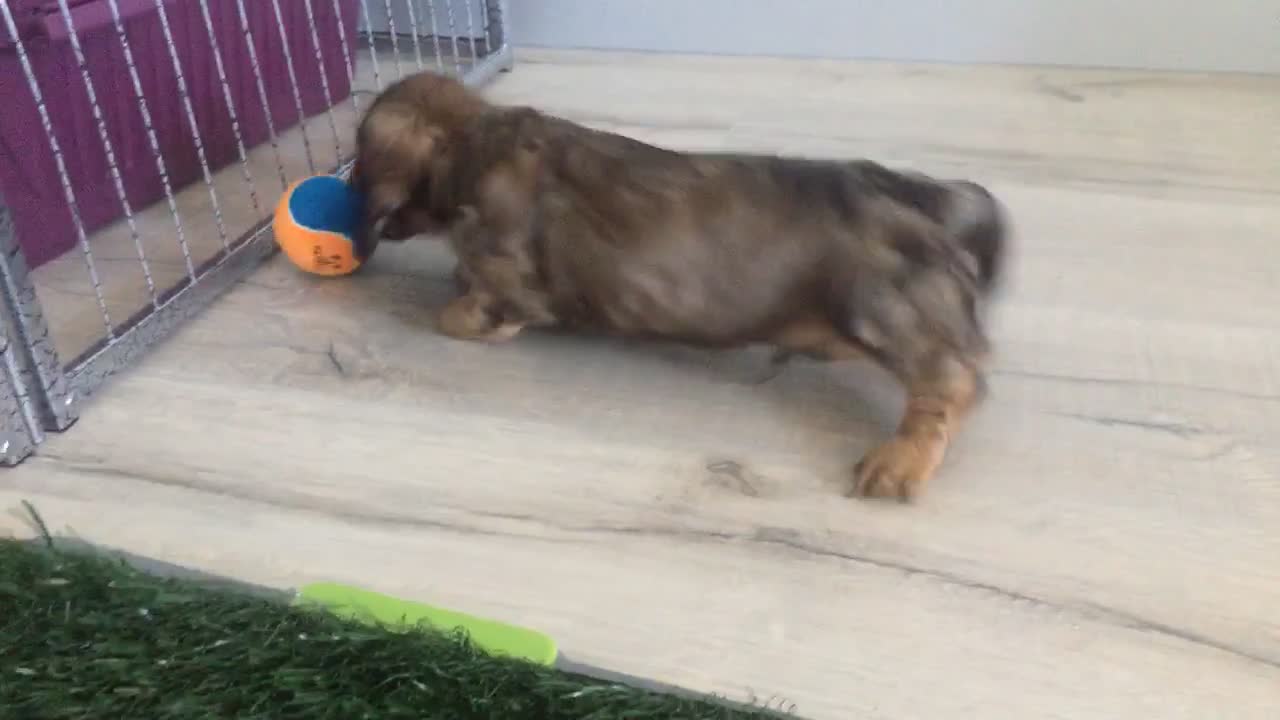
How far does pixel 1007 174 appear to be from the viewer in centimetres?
141

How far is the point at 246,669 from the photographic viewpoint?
713 mm

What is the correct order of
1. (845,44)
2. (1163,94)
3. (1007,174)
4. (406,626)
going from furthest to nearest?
(845,44) < (1163,94) < (1007,174) < (406,626)

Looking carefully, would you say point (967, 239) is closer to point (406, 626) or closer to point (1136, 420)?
point (1136, 420)

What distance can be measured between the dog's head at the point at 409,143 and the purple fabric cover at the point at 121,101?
322mm

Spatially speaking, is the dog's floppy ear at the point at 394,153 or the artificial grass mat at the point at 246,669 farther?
the dog's floppy ear at the point at 394,153

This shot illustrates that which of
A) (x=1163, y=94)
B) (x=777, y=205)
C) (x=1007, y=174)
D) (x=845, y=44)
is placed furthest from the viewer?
(x=845, y=44)

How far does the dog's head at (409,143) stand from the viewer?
1.08m

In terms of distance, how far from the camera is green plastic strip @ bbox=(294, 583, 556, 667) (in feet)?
2.41

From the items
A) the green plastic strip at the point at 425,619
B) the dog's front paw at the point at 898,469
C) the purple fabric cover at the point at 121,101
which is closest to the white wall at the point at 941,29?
the purple fabric cover at the point at 121,101

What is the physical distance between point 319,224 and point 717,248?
47 cm

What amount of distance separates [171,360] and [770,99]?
0.97 metres

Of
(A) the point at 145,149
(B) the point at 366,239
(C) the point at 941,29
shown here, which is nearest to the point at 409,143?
(B) the point at 366,239

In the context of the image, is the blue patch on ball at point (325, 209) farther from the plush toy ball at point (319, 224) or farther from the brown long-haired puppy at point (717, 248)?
the brown long-haired puppy at point (717, 248)

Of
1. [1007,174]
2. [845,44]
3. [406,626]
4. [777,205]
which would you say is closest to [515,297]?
[777,205]
